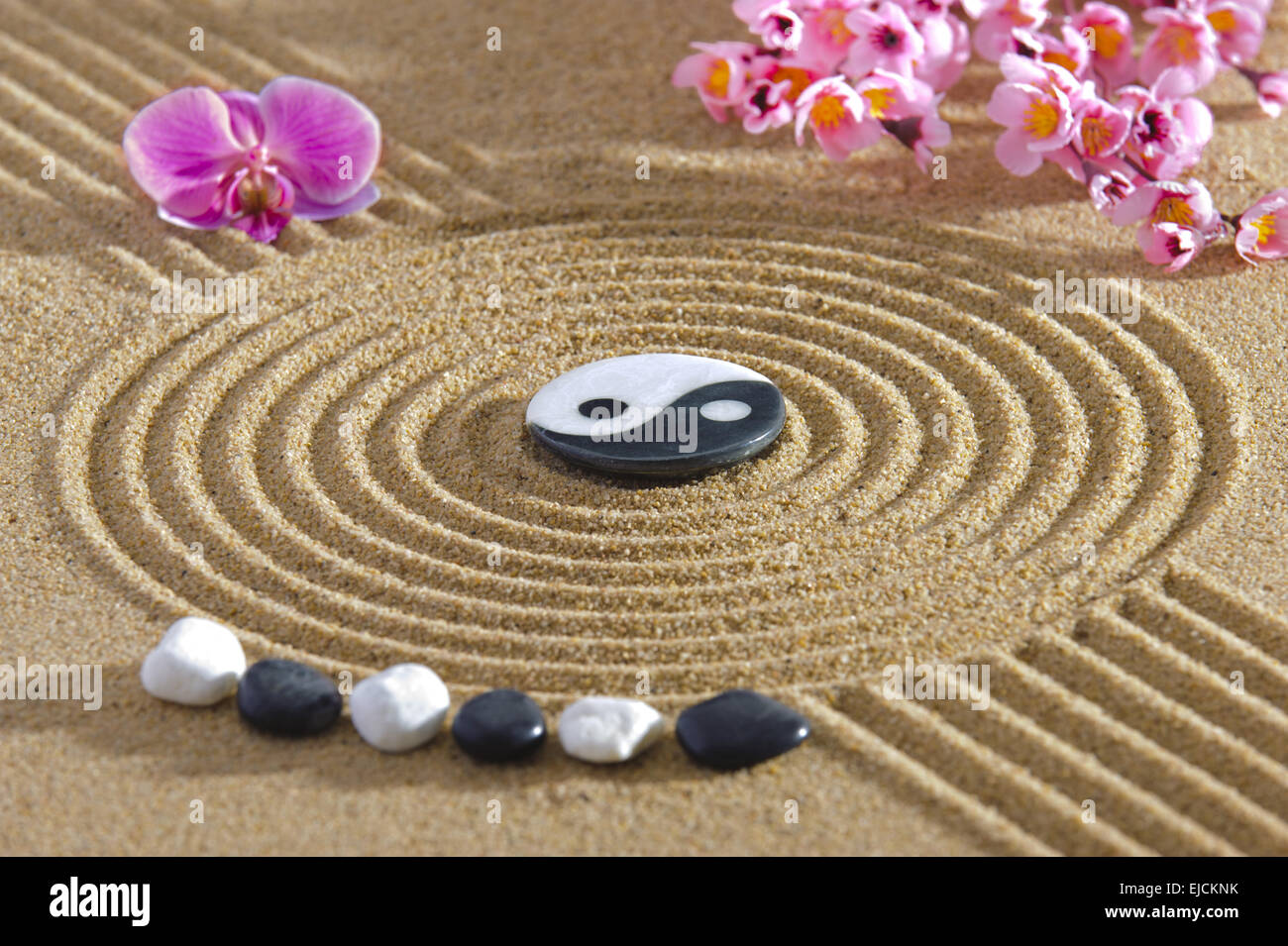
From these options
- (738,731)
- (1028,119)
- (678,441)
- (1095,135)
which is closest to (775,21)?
(1028,119)

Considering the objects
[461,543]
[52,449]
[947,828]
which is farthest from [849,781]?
[52,449]

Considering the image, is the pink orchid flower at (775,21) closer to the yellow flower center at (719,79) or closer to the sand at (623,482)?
the yellow flower center at (719,79)

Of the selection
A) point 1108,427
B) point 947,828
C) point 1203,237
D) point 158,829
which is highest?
point 1203,237

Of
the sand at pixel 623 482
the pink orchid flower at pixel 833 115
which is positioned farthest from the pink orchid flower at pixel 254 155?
the pink orchid flower at pixel 833 115

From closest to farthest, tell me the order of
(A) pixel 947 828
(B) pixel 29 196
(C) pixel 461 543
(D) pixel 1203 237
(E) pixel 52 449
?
(A) pixel 947 828 → (C) pixel 461 543 → (E) pixel 52 449 → (D) pixel 1203 237 → (B) pixel 29 196

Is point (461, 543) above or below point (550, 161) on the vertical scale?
below

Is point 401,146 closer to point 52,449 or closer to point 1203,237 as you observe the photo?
point 52,449

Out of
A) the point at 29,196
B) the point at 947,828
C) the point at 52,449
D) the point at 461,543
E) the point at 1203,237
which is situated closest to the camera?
the point at 947,828

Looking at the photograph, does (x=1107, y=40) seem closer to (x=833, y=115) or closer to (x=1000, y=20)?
(x=1000, y=20)

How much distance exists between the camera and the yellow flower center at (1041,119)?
299 centimetres

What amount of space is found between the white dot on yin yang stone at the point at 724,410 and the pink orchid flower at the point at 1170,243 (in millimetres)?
→ 963

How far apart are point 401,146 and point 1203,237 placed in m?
1.79

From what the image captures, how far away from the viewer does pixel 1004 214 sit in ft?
10.4

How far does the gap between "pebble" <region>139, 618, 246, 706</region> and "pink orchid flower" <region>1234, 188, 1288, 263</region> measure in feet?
7.01
